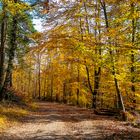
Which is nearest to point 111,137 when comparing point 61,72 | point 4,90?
point 4,90

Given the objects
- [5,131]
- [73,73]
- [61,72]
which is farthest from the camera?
[61,72]

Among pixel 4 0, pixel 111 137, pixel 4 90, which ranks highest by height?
pixel 4 0

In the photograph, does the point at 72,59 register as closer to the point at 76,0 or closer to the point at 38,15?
the point at 38,15

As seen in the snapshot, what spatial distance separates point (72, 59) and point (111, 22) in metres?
10.3

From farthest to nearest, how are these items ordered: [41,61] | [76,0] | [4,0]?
1. [41,61]
2. [76,0]
3. [4,0]

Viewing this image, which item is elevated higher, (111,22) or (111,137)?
(111,22)

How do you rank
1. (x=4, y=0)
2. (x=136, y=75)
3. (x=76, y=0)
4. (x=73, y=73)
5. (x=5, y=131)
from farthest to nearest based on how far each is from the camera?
(x=73, y=73), (x=136, y=75), (x=76, y=0), (x=4, y=0), (x=5, y=131)

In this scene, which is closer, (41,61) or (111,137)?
(111,137)

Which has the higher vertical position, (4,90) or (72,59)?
(72,59)

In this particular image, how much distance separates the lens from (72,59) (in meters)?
31.1

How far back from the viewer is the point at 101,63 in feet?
65.2

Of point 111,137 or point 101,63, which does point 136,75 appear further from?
point 111,137

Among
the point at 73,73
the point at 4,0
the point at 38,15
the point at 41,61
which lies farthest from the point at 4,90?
the point at 41,61

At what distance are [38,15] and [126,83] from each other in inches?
367
